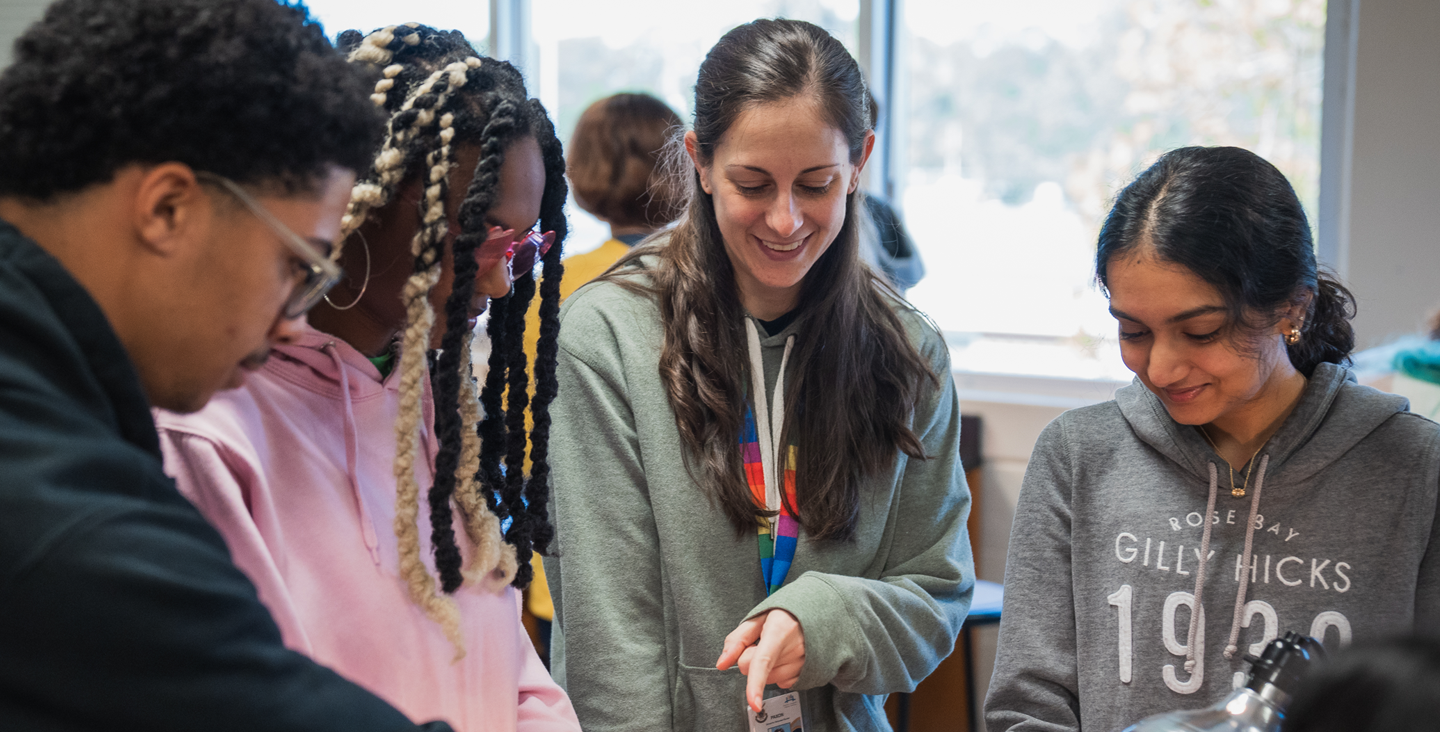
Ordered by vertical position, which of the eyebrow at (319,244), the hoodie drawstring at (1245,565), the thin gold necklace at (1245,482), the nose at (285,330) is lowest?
the hoodie drawstring at (1245,565)

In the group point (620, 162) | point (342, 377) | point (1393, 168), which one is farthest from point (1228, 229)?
point (1393, 168)

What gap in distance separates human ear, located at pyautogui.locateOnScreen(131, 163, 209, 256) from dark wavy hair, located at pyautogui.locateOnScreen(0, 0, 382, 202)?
0.01 metres

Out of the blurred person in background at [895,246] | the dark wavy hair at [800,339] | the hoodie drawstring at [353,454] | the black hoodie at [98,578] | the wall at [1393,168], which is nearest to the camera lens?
the black hoodie at [98,578]

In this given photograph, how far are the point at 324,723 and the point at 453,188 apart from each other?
57 cm

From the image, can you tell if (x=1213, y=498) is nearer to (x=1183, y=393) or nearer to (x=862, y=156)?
(x=1183, y=393)

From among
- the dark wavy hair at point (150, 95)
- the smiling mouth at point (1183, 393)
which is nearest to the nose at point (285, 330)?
the dark wavy hair at point (150, 95)

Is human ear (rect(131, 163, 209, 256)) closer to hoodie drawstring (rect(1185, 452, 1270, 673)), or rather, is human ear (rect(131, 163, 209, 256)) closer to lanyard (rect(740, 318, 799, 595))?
lanyard (rect(740, 318, 799, 595))

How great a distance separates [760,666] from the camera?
1.22m

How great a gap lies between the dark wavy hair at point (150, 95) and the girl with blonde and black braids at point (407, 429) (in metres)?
0.29

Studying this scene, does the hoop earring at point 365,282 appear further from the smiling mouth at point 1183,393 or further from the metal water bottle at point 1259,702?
the smiling mouth at point 1183,393

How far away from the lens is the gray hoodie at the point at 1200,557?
1269mm

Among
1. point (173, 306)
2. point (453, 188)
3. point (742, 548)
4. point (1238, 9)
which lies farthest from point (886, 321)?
point (1238, 9)

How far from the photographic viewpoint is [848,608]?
1329 mm

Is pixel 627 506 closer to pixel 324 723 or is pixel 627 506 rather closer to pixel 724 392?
pixel 724 392
